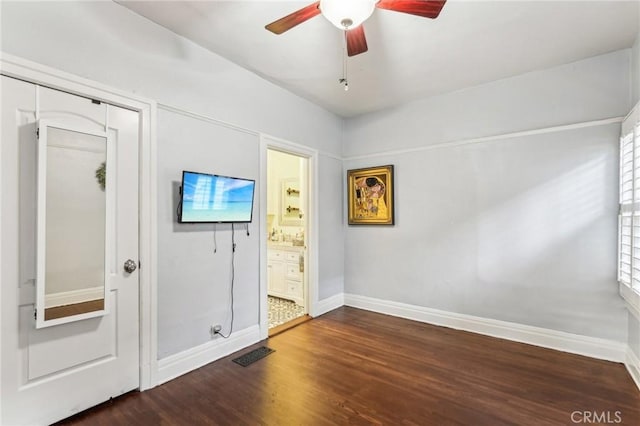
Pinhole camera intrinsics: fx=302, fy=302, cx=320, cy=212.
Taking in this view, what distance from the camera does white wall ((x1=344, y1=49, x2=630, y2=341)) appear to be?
294 centimetres

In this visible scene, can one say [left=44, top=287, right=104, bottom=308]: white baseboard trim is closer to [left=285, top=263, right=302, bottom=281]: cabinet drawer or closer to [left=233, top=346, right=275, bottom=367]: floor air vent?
[left=233, top=346, right=275, bottom=367]: floor air vent

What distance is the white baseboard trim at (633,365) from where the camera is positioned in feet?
8.09

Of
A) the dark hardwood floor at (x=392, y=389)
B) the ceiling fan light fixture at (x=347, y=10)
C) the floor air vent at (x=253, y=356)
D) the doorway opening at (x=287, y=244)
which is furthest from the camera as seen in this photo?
the doorway opening at (x=287, y=244)

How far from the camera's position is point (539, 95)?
10.6 feet

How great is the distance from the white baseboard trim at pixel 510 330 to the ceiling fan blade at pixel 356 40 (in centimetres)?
321

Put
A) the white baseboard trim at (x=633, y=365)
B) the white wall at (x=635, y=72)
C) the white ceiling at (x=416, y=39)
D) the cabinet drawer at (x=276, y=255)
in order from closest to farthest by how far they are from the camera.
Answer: the white ceiling at (x=416, y=39)
the white baseboard trim at (x=633, y=365)
the white wall at (x=635, y=72)
the cabinet drawer at (x=276, y=255)

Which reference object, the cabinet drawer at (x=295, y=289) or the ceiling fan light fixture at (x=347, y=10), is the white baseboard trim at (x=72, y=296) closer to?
the ceiling fan light fixture at (x=347, y=10)

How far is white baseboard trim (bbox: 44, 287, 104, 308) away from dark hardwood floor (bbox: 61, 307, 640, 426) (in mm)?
796

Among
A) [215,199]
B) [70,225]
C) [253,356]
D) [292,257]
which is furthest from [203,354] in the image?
[292,257]

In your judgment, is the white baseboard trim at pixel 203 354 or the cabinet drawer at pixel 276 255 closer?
the white baseboard trim at pixel 203 354

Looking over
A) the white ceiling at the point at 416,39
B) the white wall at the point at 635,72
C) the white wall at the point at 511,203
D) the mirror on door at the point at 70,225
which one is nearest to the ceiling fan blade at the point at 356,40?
the white ceiling at the point at 416,39

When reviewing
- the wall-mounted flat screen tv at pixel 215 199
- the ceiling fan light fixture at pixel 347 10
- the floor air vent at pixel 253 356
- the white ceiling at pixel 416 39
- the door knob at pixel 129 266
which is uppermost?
the white ceiling at pixel 416 39

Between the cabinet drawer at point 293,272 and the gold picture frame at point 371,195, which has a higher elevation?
the gold picture frame at point 371,195

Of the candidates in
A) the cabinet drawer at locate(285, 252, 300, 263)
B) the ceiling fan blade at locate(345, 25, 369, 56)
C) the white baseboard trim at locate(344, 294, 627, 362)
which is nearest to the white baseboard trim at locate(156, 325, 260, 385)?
the cabinet drawer at locate(285, 252, 300, 263)
